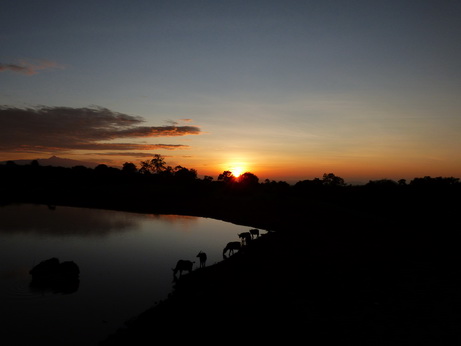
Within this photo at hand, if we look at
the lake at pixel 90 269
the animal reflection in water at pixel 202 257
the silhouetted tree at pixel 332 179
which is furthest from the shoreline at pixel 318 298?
the silhouetted tree at pixel 332 179

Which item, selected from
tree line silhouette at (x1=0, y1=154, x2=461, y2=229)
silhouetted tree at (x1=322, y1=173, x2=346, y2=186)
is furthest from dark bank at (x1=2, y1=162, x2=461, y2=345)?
silhouetted tree at (x1=322, y1=173, x2=346, y2=186)

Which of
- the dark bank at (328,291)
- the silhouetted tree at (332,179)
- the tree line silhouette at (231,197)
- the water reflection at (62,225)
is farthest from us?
the silhouetted tree at (332,179)

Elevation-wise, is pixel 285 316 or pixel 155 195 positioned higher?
pixel 155 195

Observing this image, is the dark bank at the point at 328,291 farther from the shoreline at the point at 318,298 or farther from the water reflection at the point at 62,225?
the water reflection at the point at 62,225

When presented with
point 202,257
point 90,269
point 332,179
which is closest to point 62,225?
point 90,269

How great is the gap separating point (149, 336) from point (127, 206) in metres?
64.2

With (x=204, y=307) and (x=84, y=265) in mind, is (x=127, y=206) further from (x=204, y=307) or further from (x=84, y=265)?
(x=204, y=307)

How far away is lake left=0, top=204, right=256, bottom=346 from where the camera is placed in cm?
1470

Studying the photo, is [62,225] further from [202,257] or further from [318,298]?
[318,298]

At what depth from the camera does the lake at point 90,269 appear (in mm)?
14703

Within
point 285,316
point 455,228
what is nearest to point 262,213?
point 455,228

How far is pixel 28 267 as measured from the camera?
2342cm

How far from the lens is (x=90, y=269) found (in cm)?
2370

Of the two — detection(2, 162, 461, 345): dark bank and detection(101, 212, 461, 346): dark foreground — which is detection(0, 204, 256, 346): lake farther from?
detection(101, 212, 461, 346): dark foreground
